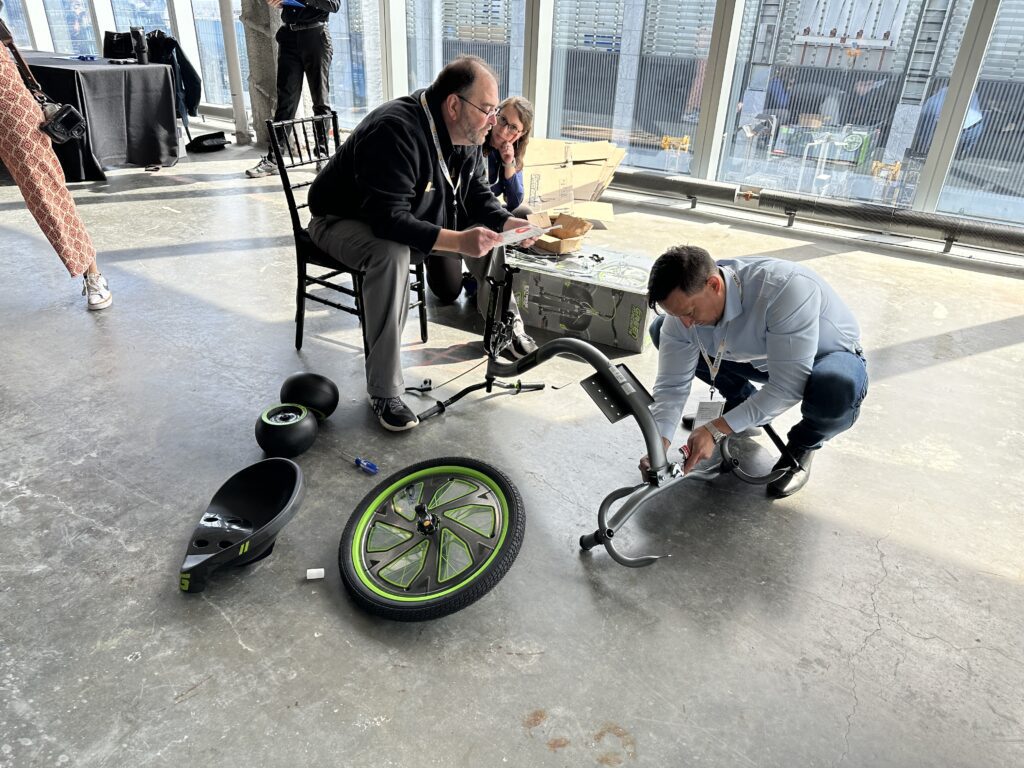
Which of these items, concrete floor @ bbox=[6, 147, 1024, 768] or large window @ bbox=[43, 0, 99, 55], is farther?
large window @ bbox=[43, 0, 99, 55]

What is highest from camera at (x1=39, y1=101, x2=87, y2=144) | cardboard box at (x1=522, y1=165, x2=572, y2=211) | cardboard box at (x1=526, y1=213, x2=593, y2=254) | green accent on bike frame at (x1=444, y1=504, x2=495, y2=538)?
camera at (x1=39, y1=101, x2=87, y2=144)

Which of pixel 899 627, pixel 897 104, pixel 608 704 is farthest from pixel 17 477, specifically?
pixel 897 104

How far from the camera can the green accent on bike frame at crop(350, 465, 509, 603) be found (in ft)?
5.49

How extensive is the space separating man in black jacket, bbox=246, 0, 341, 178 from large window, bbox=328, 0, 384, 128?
5.02 ft

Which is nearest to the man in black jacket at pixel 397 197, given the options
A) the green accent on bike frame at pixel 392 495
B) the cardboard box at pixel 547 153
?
the green accent on bike frame at pixel 392 495

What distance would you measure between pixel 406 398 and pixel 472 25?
5.37 m

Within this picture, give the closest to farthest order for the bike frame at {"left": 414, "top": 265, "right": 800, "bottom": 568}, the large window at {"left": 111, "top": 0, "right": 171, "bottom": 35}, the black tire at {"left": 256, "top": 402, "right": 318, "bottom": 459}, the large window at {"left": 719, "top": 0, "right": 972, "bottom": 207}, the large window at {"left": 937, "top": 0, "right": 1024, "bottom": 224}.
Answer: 1. the bike frame at {"left": 414, "top": 265, "right": 800, "bottom": 568}
2. the black tire at {"left": 256, "top": 402, "right": 318, "bottom": 459}
3. the large window at {"left": 937, "top": 0, "right": 1024, "bottom": 224}
4. the large window at {"left": 719, "top": 0, "right": 972, "bottom": 207}
5. the large window at {"left": 111, "top": 0, "right": 171, "bottom": 35}

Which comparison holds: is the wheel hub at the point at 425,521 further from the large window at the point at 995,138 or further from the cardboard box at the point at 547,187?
the large window at the point at 995,138

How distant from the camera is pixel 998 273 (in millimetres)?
4395

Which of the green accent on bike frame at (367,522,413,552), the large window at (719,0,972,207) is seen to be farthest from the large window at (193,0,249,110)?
the green accent on bike frame at (367,522,413,552)

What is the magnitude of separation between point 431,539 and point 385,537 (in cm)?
13

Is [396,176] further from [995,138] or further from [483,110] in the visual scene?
[995,138]

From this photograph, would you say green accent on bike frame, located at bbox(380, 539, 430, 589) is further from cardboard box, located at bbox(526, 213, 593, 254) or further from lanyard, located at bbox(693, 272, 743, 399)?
cardboard box, located at bbox(526, 213, 593, 254)

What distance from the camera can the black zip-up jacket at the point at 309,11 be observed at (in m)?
5.34
